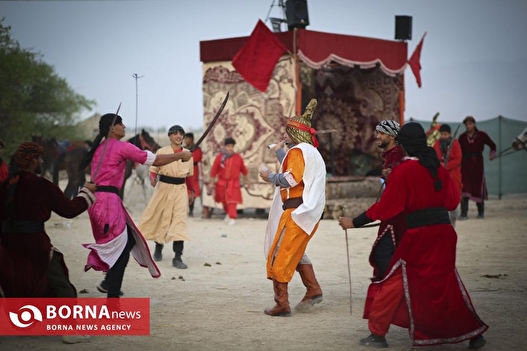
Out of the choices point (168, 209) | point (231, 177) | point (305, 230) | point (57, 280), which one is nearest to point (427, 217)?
point (305, 230)

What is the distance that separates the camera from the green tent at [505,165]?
19609mm

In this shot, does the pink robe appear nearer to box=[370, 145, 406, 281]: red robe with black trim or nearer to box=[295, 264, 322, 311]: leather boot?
box=[295, 264, 322, 311]: leather boot

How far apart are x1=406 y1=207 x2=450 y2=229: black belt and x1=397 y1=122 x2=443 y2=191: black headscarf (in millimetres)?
152

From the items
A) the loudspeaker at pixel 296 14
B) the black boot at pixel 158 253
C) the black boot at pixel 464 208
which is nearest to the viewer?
the black boot at pixel 158 253

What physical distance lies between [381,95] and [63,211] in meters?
12.7

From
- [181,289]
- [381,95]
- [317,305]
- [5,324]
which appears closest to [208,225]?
[381,95]

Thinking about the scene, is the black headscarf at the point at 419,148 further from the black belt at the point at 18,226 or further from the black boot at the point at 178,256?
the black boot at the point at 178,256

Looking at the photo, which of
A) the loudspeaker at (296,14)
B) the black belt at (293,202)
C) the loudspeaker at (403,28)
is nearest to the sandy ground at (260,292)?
the black belt at (293,202)

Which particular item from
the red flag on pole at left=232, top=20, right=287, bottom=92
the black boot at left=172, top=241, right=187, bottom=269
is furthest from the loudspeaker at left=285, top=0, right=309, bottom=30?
the black boot at left=172, top=241, right=187, bottom=269

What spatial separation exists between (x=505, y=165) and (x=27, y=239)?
1660 cm

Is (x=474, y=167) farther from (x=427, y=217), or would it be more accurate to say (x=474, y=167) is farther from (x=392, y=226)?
(x=427, y=217)

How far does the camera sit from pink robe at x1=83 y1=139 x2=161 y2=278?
580cm

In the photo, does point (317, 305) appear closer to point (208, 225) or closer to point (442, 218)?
point (442, 218)

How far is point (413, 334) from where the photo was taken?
4812mm
